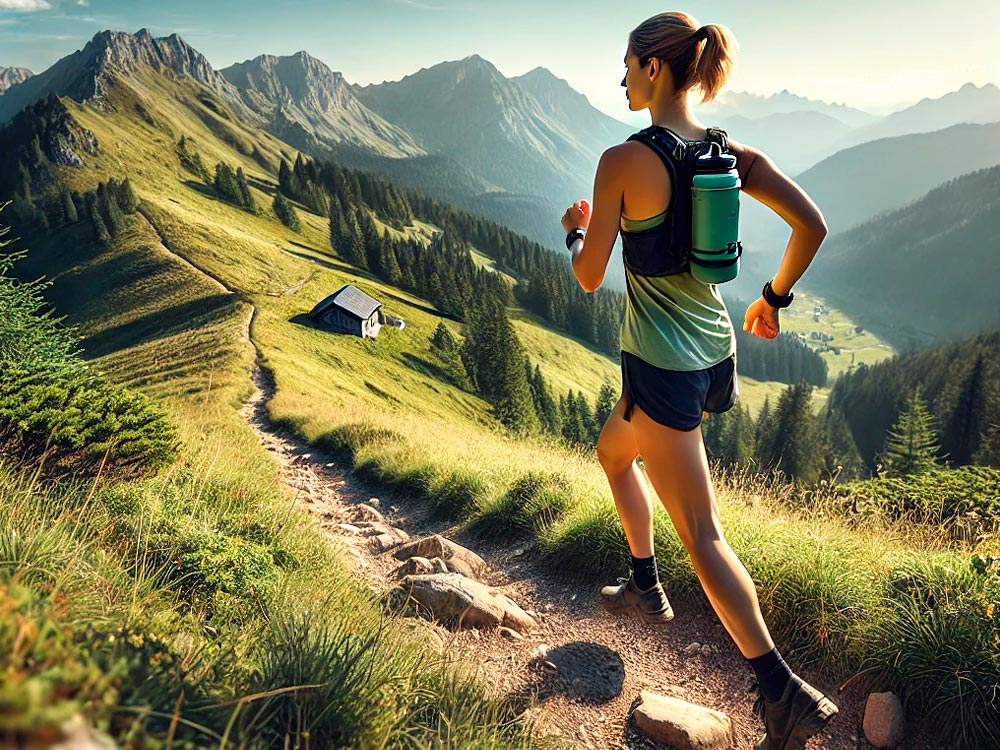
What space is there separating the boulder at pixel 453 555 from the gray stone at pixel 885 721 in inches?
128

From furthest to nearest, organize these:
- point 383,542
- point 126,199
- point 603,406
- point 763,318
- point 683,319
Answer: point 126,199 → point 603,406 → point 383,542 → point 763,318 → point 683,319

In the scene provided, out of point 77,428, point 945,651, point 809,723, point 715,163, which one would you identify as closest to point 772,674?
point 809,723

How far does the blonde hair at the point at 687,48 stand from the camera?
2824mm

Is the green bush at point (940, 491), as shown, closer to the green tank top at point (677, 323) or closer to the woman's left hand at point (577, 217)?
the green tank top at point (677, 323)

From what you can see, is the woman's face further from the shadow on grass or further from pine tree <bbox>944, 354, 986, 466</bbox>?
pine tree <bbox>944, 354, 986, 466</bbox>

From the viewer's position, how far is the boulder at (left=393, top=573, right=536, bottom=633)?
4.37 m

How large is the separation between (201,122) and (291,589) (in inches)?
8866

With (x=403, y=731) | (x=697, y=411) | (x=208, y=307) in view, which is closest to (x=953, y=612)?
(x=697, y=411)

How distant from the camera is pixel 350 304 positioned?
64125 mm

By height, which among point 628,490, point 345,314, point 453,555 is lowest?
point 345,314

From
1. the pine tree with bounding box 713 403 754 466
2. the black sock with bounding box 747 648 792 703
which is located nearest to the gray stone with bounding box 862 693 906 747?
the black sock with bounding box 747 648 792 703

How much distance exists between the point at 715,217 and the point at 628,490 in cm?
177

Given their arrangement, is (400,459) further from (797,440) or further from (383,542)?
(797,440)

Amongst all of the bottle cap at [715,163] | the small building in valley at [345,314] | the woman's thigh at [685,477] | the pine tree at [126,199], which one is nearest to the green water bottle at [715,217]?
the bottle cap at [715,163]
